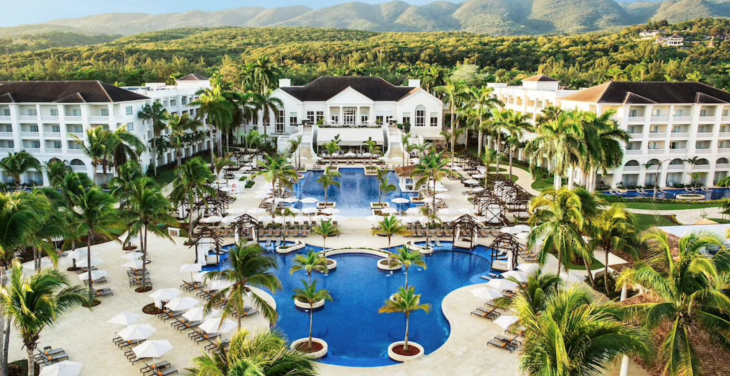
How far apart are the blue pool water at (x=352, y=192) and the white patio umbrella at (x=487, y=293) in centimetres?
1950

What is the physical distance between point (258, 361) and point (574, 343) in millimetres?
7473

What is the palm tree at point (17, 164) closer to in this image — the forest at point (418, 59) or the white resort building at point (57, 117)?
the white resort building at point (57, 117)

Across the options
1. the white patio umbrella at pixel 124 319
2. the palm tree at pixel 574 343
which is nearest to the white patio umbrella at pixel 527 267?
the palm tree at pixel 574 343

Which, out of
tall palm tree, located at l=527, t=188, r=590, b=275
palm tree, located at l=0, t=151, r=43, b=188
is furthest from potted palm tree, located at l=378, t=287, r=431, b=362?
palm tree, located at l=0, t=151, r=43, b=188

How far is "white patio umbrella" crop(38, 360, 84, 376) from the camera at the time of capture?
Answer: 20594 millimetres

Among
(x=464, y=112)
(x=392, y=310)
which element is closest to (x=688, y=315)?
(x=392, y=310)

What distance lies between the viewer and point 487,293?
27.8 meters

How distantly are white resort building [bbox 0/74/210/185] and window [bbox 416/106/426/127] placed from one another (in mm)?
40157

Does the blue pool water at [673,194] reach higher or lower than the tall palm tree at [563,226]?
lower

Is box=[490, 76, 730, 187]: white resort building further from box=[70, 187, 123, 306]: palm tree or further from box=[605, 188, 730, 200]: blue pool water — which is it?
box=[70, 187, 123, 306]: palm tree

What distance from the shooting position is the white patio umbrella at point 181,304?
26375mm

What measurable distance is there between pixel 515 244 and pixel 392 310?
12.8 metres

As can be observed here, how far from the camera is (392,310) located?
24328 mm

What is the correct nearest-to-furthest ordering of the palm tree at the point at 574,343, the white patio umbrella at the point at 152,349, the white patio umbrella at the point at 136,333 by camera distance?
the palm tree at the point at 574,343 < the white patio umbrella at the point at 152,349 < the white patio umbrella at the point at 136,333
